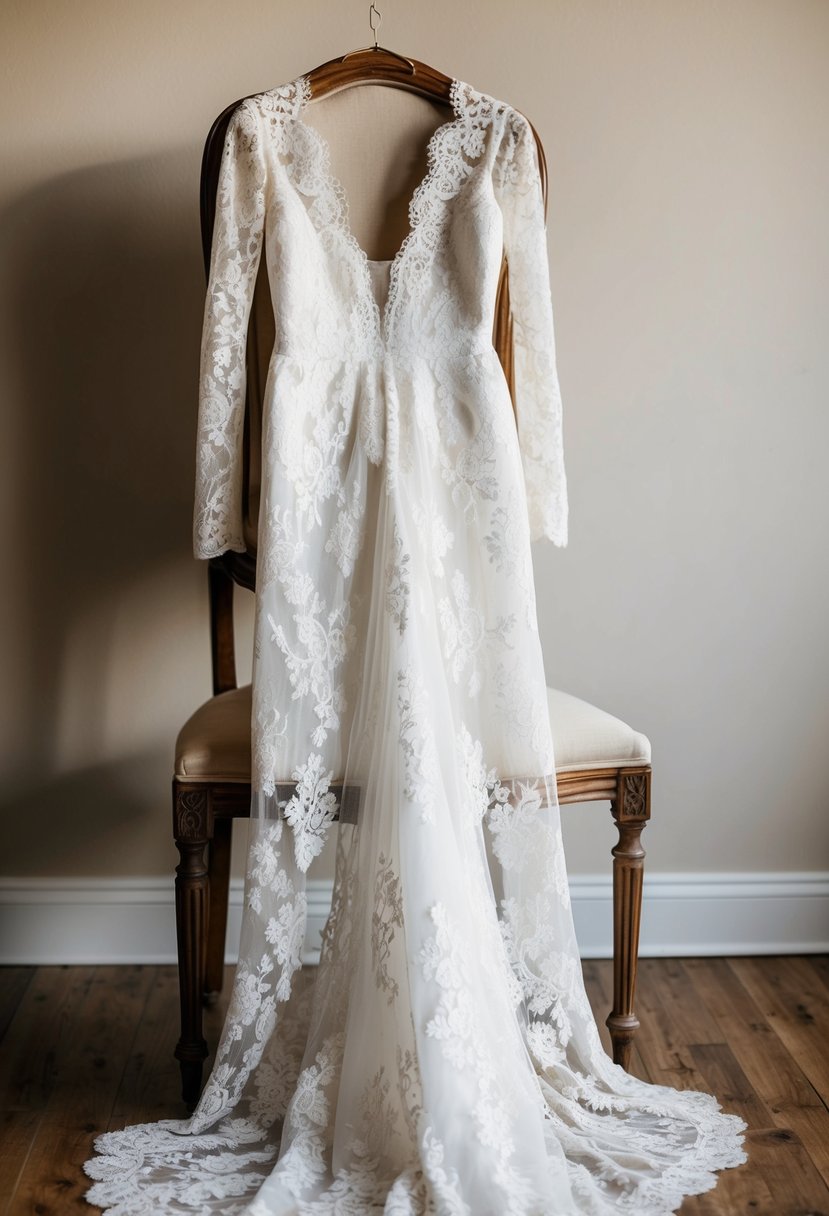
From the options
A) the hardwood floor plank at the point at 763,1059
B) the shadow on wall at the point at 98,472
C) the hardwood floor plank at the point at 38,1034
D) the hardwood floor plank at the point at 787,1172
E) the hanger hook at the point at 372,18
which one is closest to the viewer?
the hardwood floor plank at the point at 787,1172

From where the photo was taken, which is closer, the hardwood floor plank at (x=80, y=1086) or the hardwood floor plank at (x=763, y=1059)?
the hardwood floor plank at (x=80, y=1086)

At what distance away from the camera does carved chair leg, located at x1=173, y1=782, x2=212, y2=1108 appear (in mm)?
1748

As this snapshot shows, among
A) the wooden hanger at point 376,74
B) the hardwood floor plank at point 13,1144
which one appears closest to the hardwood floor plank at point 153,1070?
the hardwood floor plank at point 13,1144

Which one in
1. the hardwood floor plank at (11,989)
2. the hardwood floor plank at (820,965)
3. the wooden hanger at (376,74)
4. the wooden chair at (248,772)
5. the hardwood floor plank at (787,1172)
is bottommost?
the hardwood floor plank at (820,965)

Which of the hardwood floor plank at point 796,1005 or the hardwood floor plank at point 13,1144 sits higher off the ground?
the hardwood floor plank at point 13,1144

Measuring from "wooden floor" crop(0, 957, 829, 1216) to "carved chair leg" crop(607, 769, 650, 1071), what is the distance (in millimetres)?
137

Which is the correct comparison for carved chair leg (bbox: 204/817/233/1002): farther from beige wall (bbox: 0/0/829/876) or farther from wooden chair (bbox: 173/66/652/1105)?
wooden chair (bbox: 173/66/652/1105)

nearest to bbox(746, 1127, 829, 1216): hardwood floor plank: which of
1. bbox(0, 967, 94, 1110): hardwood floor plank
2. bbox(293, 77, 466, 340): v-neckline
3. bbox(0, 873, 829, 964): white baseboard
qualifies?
bbox(0, 873, 829, 964): white baseboard

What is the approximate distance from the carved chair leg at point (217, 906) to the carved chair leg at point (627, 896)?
2.46ft

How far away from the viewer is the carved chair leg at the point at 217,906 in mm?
2166

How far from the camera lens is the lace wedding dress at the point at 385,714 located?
1.57 metres

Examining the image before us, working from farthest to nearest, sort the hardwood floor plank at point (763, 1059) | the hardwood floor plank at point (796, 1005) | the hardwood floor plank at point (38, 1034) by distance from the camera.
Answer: the hardwood floor plank at point (796, 1005)
the hardwood floor plank at point (38, 1034)
the hardwood floor plank at point (763, 1059)

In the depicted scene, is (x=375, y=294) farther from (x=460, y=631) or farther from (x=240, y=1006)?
(x=240, y=1006)

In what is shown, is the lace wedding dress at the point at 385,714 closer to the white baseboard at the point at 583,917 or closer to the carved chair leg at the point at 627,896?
the carved chair leg at the point at 627,896
